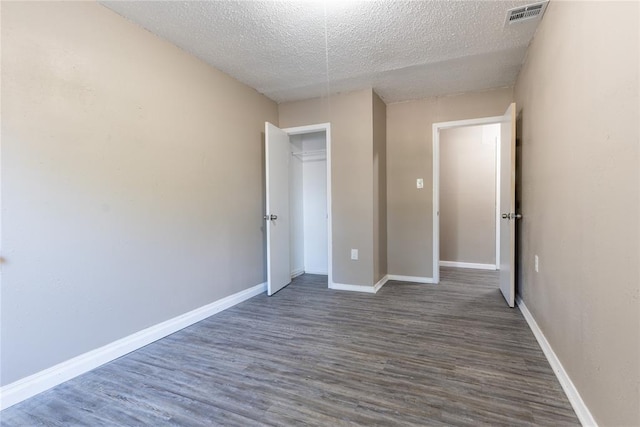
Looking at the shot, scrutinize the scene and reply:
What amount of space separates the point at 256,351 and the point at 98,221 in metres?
1.34

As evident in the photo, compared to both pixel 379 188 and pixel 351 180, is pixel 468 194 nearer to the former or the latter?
pixel 379 188

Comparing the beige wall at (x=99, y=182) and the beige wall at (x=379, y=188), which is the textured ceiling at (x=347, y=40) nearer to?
the beige wall at (x=99, y=182)

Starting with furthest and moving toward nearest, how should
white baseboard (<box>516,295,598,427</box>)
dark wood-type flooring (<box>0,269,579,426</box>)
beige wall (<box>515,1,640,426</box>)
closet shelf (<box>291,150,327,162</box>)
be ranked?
1. closet shelf (<box>291,150,327,162</box>)
2. dark wood-type flooring (<box>0,269,579,426</box>)
3. white baseboard (<box>516,295,598,427</box>)
4. beige wall (<box>515,1,640,426</box>)

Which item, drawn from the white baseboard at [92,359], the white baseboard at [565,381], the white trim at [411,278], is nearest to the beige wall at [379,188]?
the white trim at [411,278]

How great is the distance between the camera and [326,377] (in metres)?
1.73

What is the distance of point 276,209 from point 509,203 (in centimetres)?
237

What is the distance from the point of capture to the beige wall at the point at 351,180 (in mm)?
3393

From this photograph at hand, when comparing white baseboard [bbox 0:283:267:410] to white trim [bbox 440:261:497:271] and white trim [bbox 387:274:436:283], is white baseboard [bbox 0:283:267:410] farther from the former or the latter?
white trim [bbox 440:261:497:271]

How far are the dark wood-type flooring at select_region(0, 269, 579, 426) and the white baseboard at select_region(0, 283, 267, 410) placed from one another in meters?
0.05

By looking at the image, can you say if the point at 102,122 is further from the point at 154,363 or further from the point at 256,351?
the point at 256,351

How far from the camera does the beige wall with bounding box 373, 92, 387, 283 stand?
11.4 feet

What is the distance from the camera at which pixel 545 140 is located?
2.04m

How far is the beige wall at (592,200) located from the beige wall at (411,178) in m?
1.55

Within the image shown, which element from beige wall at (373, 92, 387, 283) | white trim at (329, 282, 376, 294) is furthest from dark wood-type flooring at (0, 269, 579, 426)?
beige wall at (373, 92, 387, 283)
